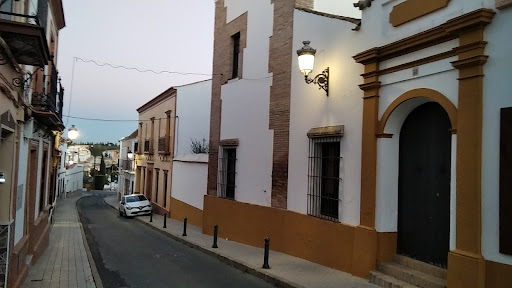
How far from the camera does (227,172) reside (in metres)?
14.3

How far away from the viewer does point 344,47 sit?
9070 millimetres

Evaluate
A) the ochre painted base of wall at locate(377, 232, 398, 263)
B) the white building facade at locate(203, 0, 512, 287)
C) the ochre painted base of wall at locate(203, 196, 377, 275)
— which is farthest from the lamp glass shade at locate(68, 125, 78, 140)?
the ochre painted base of wall at locate(377, 232, 398, 263)

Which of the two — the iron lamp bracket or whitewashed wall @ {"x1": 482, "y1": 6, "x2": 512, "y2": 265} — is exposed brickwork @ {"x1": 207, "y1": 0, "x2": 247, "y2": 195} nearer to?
the iron lamp bracket

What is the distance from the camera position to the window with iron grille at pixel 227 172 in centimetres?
1402

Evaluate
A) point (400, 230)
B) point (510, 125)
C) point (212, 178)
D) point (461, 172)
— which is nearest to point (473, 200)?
point (461, 172)

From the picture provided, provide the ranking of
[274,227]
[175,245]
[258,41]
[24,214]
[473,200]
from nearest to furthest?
[473,200] < [24,214] < [274,227] < [258,41] < [175,245]

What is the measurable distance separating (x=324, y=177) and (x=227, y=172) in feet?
17.4

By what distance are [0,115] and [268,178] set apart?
741 cm

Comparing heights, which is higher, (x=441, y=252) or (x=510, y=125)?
(x=510, y=125)

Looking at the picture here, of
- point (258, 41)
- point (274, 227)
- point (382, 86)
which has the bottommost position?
point (274, 227)

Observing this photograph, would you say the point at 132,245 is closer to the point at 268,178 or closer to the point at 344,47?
Answer: the point at 268,178

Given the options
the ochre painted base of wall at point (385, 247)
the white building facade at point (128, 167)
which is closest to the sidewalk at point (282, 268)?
the ochre painted base of wall at point (385, 247)

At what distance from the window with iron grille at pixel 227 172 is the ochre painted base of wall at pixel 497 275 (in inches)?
356

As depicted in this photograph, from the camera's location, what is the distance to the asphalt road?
8.70 meters
